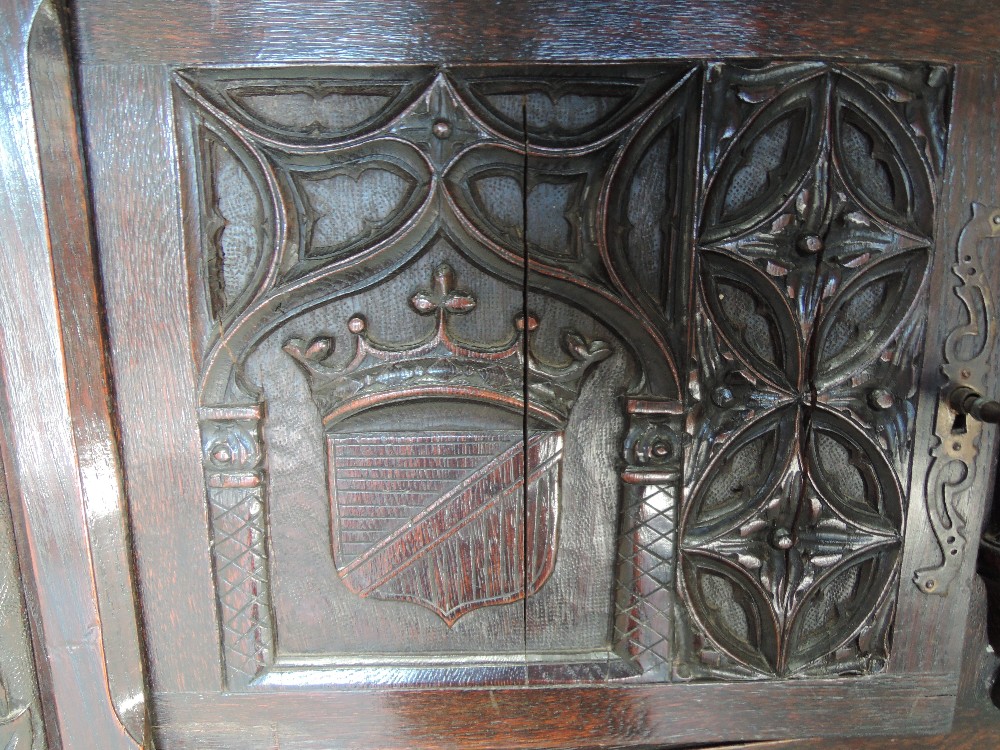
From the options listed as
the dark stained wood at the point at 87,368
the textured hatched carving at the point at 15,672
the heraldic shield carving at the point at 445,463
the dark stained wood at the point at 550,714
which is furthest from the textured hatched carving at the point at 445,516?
the textured hatched carving at the point at 15,672

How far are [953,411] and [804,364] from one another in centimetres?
19

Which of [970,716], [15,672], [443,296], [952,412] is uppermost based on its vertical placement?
[443,296]

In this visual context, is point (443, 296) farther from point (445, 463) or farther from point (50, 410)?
point (50, 410)

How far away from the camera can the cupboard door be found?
2.49 feet

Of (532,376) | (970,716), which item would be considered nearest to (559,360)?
(532,376)

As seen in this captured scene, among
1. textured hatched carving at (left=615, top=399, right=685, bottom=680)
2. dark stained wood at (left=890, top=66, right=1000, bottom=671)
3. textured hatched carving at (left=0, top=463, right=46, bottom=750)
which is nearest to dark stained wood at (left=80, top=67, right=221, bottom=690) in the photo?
textured hatched carving at (left=0, top=463, right=46, bottom=750)

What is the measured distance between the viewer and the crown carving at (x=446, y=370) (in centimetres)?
81

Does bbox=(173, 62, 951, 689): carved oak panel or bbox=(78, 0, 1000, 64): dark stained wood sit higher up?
bbox=(78, 0, 1000, 64): dark stained wood

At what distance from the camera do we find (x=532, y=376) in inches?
32.2

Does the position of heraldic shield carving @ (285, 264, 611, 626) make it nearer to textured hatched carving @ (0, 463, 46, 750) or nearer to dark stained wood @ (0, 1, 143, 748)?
dark stained wood @ (0, 1, 143, 748)

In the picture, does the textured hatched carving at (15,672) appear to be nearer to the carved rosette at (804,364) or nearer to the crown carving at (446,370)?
the crown carving at (446,370)

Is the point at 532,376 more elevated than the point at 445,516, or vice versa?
the point at 532,376

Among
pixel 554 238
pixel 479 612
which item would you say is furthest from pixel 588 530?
pixel 554 238

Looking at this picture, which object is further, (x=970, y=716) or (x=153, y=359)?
(x=970, y=716)
